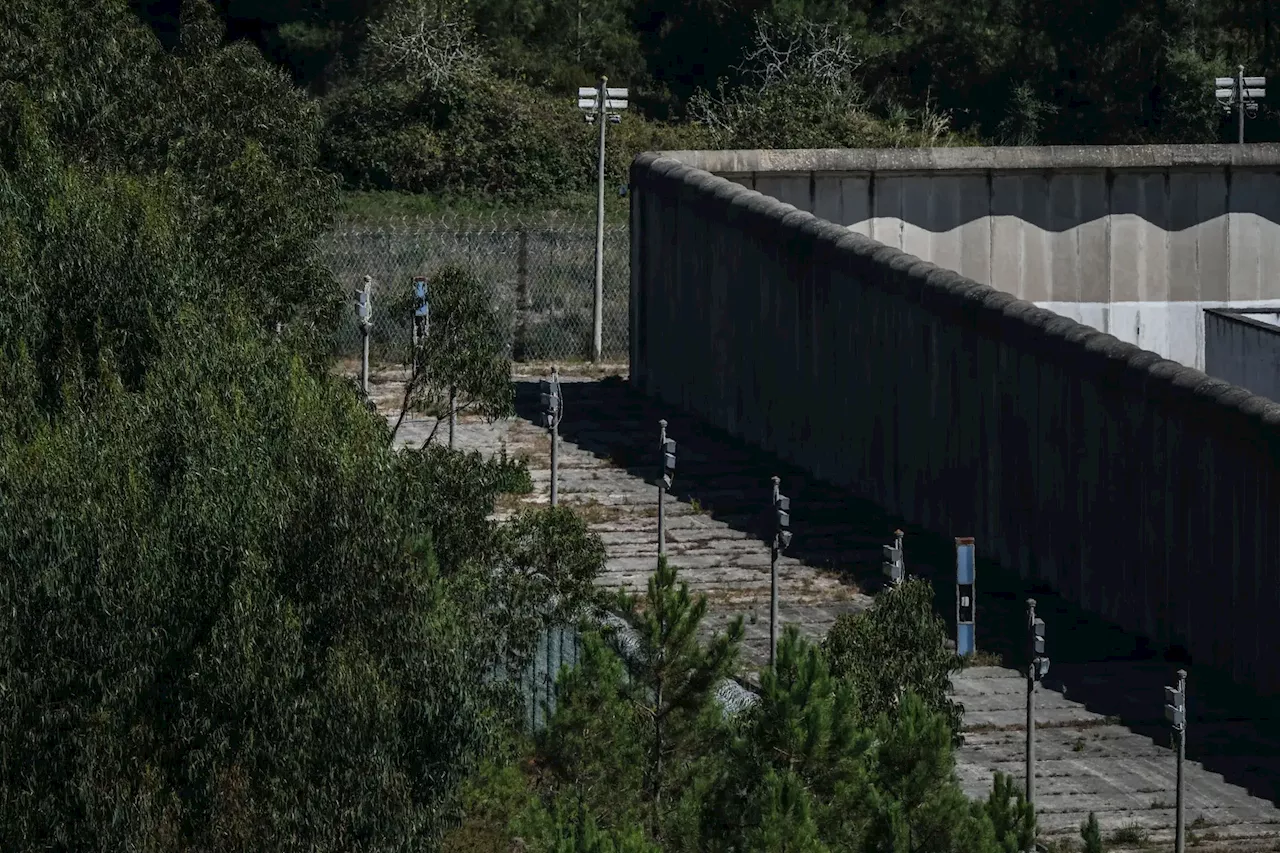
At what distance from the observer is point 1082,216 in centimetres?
3344

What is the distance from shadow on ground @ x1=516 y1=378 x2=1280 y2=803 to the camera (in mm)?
Answer: 19875

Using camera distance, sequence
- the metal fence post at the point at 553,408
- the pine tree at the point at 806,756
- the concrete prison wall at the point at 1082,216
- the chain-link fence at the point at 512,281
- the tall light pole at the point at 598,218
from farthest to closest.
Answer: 1. the chain-link fence at the point at 512,281
2. the tall light pole at the point at 598,218
3. the concrete prison wall at the point at 1082,216
4. the metal fence post at the point at 553,408
5. the pine tree at the point at 806,756

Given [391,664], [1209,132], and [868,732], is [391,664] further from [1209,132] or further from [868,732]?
[1209,132]

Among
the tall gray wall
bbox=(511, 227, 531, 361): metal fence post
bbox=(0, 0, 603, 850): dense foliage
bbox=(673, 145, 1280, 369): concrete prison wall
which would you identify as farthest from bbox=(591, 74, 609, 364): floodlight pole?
bbox=(0, 0, 603, 850): dense foliage

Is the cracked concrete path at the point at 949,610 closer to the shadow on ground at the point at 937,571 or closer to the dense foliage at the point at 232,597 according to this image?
the shadow on ground at the point at 937,571

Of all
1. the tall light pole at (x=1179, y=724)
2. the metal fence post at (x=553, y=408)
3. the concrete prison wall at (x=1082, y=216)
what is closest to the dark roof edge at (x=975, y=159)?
the concrete prison wall at (x=1082, y=216)

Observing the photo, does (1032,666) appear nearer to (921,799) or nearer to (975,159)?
(921,799)

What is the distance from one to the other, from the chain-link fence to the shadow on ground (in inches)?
75.4

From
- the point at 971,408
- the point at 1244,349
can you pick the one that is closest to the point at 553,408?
the point at 971,408

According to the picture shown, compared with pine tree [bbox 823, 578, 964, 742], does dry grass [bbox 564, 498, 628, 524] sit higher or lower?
lower

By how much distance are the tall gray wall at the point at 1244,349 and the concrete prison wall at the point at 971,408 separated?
399 centimetres

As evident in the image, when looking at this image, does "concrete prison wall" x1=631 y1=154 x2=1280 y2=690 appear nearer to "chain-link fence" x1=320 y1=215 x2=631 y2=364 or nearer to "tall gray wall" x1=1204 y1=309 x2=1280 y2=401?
"chain-link fence" x1=320 y1=215 x2=631 y2=364

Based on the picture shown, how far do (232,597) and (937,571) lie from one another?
9.61 m

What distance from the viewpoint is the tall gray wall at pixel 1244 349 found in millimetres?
28375
